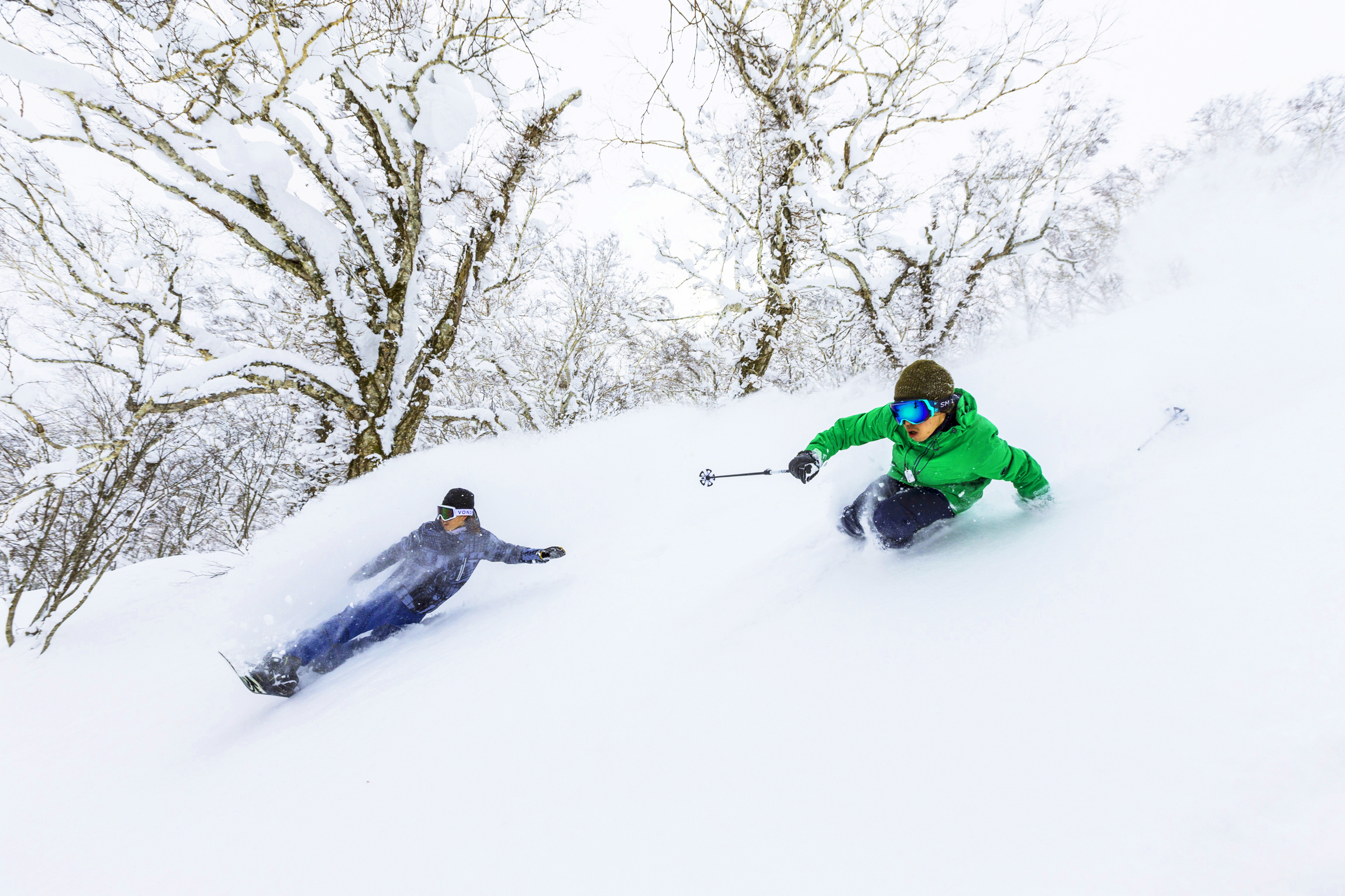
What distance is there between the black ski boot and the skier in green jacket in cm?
349

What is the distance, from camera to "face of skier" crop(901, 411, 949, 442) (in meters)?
2.20

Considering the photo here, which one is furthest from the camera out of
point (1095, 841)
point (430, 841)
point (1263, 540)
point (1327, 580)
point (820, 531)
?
point (820, 531)

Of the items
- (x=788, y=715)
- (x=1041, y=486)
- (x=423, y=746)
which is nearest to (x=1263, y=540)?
(x=1041, y=486)

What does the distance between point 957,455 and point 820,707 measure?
1.50 m

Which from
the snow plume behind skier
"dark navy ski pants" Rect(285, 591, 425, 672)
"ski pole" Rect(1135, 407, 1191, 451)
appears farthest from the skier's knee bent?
"dark navy ski pants" Rect(285, 591, 425, 672)

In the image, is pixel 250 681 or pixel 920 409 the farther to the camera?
pixel 250 681

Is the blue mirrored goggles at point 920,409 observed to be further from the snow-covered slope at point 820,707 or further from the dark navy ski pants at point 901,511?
the snow-covered slope at point 820,707

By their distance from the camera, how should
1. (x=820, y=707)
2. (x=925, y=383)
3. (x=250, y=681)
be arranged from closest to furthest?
(x=820, y=707) → (x=925, y=383) → (x=250, y=681)

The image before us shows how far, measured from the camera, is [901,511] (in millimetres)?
2453

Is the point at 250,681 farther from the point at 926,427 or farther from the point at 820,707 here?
the point at 926,427

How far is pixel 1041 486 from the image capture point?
246cm

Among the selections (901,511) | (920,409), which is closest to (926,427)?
(920,409)

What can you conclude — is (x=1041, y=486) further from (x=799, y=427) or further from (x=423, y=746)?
(x=799, y=427)

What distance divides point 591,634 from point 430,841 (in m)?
1.26
